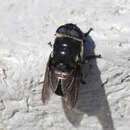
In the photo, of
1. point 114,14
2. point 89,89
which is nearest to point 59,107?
point 89,89

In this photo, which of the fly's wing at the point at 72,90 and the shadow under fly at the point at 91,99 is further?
the shadow under fly at the point at 91,99

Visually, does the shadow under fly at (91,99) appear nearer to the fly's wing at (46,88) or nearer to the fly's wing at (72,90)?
the fly's wing at (72,90)

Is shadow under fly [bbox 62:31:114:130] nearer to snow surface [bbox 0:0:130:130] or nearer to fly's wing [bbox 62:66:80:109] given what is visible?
snow surface [bbox 0:0:130:130]

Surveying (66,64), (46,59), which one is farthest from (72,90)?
(46,59)

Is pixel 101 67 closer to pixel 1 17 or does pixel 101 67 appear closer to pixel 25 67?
pixel 25 67

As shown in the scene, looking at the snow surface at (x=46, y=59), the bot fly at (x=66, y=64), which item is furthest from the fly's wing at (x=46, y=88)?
the snow surface at (x=46, y=59)

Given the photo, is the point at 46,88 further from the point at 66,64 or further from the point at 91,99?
the point at 91,99

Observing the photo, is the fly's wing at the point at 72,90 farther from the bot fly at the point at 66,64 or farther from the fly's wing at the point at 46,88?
the fly's wing at the point at 46,88
